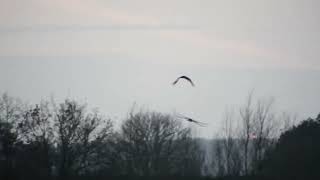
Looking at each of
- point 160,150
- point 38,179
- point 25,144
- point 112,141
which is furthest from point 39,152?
point 160,150

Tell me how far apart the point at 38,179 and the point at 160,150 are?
27.9m

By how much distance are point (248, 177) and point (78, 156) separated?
46.0 ft

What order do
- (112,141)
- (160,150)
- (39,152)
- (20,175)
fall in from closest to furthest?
(20,175), (39,152), (112,141), (160,150)

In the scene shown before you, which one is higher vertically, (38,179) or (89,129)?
(89,129)

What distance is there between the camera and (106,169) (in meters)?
53.8

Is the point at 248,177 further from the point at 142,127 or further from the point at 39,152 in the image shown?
the point at 142,127

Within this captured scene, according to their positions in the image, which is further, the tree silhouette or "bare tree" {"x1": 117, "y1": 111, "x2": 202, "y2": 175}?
"bare tree" {"x1": 117, "y1": 111, "x2": 202, "y2": 175}

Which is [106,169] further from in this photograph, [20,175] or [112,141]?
[20,175]

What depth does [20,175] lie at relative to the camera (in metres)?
41.1

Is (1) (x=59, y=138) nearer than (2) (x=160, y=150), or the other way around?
(1) (x=59, y=138)

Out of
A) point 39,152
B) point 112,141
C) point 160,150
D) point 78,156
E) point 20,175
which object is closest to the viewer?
point 20,175

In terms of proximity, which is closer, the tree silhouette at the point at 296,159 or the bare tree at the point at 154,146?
the tree silhouette at the point at 296,159

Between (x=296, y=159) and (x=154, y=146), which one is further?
(x=154, y=146)

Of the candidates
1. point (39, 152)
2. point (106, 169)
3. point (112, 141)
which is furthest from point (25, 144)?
point (112, 141)
